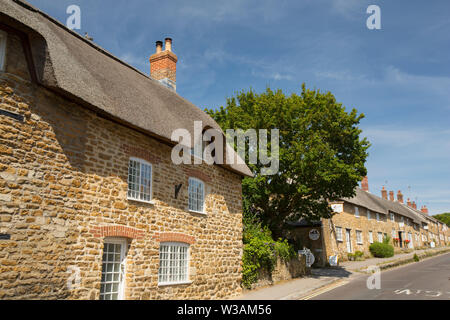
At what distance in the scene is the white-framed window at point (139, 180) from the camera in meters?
9.65

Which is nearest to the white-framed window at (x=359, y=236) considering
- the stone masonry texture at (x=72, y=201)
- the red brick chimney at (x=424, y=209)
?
the stone masonry texture at (x=72, y=201)

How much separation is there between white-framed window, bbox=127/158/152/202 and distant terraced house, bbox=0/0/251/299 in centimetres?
3

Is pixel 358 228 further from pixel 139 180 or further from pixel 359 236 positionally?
pixel 139 180

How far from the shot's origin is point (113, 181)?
29.3 ft

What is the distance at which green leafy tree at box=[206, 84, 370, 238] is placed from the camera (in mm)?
16875

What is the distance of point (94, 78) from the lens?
355 inches

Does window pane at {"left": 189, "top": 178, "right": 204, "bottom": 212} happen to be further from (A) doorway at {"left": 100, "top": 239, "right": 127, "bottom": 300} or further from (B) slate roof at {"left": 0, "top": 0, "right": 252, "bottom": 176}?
(A) doorway at {"left": 100, "top": 239, "right": 127, "bottom": 300}

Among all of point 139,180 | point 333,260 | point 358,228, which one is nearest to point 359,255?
point 358,228

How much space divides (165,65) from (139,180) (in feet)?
26.8

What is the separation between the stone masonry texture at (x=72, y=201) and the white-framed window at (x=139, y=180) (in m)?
0.20

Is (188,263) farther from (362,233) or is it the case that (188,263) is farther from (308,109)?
(362,233)

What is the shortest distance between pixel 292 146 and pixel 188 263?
8695 millimetres

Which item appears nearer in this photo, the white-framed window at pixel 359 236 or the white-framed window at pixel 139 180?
the white-framed window at pixel 139 180

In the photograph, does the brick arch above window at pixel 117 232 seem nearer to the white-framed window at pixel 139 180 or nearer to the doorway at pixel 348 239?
the white-framed window at pixel 139 180
